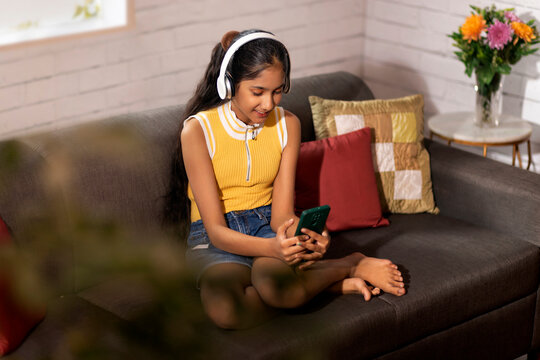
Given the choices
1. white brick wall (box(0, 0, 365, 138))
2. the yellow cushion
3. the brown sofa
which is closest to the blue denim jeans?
the brown sofa

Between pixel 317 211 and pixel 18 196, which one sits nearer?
pixel 317 211

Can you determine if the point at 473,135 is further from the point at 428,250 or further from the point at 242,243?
the point at 242,243

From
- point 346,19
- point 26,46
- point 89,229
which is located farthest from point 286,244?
point 346,19

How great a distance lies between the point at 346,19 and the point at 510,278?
1.86m

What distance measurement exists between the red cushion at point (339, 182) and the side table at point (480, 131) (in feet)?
2.07

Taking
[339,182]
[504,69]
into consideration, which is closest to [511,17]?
[504,69]

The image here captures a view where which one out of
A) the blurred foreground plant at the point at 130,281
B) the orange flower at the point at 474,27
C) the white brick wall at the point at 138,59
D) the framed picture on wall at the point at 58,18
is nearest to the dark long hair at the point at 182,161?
the white brick wall at the point at 138,59

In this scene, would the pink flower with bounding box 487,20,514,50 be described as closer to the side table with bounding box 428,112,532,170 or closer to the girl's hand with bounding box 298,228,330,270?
the side table with bounding box 428,112,532,170

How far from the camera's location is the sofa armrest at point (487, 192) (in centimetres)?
225

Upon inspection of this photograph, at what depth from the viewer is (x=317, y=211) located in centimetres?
167

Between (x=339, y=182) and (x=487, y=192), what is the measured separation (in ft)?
1.58

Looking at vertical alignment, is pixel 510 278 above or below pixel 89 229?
below

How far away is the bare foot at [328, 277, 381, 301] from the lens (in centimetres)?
190

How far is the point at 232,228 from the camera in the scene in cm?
201
